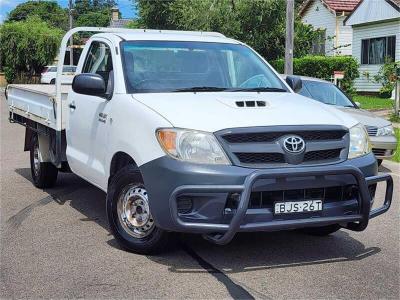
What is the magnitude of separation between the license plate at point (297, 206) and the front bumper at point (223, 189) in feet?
0.18

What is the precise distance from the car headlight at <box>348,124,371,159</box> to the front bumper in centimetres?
27

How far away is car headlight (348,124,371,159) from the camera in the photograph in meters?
5.25

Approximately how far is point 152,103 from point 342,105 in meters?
6.89

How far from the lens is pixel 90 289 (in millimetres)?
4602

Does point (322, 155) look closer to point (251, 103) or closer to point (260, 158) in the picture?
point (260, 158)

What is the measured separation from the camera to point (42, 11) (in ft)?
368

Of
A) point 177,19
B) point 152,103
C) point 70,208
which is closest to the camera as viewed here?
point 152,103

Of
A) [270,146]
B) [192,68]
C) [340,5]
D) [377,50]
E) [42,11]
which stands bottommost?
[270,146]

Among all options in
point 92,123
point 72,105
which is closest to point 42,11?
point 72,105

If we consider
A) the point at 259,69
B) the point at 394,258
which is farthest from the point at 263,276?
the point at 259,69

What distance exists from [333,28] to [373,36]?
5032 mm

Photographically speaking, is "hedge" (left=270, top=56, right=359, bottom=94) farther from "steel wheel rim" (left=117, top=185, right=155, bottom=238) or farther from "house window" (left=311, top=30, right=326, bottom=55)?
"steel wheel rim" (left=117, top=185, right=155, bottom=238)

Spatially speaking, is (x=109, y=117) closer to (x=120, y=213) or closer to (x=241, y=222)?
(x=120, y=213)

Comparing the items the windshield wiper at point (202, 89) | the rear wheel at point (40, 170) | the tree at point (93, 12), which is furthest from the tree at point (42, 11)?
the windshield wiper at point (202, 89)
